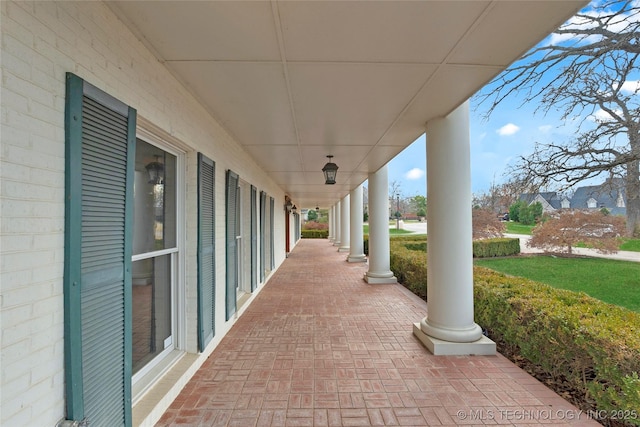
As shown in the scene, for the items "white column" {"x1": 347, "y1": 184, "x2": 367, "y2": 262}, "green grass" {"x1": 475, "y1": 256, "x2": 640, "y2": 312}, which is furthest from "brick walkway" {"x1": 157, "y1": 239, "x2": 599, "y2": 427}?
"white column" {"x1": 347, "y1": 184, "x2": 367, "y2": 262}

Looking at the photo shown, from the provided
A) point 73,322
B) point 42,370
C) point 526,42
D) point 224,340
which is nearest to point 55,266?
point 73,322

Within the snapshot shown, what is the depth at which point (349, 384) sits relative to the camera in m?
2.77

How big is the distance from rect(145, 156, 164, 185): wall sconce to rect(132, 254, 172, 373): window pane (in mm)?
662

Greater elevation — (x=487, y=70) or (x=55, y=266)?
(x=487, y=70)

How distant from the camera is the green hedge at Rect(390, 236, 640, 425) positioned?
221 centimetres

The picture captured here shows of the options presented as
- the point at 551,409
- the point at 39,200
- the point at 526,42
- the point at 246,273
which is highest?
the point at 526,42

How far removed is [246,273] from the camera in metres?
5.54

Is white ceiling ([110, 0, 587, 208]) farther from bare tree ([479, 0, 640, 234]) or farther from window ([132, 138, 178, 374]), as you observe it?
bare tree ([479, 0, 640, 234])

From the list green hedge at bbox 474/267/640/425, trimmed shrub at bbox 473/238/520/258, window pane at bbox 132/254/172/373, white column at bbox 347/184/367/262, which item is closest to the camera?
green hedge at bbox 474/267/640/425

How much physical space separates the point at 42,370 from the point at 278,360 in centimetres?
224

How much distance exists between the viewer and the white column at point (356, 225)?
1039 centimetres

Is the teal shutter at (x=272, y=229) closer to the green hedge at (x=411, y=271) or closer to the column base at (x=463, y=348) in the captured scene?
the green hedge at (x=411, y=271)

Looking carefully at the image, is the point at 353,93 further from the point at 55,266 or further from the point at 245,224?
the point at 245,224

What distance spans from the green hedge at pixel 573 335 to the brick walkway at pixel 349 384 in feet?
0.81
